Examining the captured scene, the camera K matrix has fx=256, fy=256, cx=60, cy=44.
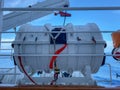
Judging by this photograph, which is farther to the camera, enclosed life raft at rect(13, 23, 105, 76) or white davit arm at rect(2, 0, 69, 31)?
white davit arm at rect(2, 0, 69, 31)

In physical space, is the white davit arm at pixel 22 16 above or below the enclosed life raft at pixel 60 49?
above

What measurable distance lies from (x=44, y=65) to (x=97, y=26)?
0.50 m

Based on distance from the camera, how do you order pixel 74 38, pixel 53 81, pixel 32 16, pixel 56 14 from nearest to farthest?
pixel 53 81 → pixel 74 38 → pixel 56 14 → pixel 32 16

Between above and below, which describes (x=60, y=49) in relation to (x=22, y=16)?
below

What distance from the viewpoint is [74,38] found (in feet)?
6.05

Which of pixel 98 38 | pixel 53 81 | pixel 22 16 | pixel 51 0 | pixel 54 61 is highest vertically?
pixel 51 0

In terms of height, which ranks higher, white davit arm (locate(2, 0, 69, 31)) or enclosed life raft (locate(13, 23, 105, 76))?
white davit arm (locate(2, 0, 69, 31))

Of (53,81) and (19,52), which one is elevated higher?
(19,52)

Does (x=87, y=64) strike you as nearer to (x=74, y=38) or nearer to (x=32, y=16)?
(x=74, y=38)

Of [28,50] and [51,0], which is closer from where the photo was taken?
[28,50]

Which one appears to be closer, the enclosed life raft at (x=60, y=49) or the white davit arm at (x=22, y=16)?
the enclosed life raft at (x=60, y=49)

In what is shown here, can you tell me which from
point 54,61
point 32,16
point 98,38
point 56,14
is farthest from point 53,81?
point 32,16

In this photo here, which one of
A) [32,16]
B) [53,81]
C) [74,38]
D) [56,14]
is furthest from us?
[32,16]

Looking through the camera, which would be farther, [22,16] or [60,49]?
[22,16]
